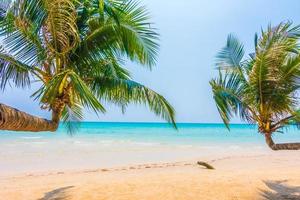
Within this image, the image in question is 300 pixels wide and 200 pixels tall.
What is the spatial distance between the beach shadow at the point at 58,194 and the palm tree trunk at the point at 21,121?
3.75 metres

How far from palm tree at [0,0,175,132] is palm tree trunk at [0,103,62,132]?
0.04 feet

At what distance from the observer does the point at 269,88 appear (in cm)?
502

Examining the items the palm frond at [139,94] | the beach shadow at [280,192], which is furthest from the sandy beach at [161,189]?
the palm frond at [139,94]

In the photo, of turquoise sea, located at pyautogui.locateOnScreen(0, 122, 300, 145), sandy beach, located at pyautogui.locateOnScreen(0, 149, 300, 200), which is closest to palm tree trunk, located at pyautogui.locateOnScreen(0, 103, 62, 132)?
sandy beach, located at pyautogui.locateOnScreen(0, 149, 300, 200)

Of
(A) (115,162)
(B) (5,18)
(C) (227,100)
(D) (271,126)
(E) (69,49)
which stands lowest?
(A) (115,162)

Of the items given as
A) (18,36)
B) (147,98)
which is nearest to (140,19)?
(147,98)

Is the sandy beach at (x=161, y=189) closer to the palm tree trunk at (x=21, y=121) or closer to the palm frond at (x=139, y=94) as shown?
the palm frond at (x=139, y=94)

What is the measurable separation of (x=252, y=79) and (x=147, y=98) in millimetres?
1434

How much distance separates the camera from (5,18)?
171 inches

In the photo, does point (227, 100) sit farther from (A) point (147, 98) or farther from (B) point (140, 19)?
(B) point (140, 19)

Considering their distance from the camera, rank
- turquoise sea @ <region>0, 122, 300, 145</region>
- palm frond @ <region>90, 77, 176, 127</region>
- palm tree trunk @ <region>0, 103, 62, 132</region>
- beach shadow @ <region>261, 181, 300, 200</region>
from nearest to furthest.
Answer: palm tree trunk @ <region>0, 103, 62, 132</region> < palm frond @ <region>90, 77, 176, 127</region> < beach shadow @ <region>261, 181, 300, 200</region> < turquoise sea @ <region>0, 122, 300, 145</region>

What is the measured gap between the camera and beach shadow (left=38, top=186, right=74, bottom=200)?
7840mm

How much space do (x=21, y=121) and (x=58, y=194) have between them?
5.22 metres

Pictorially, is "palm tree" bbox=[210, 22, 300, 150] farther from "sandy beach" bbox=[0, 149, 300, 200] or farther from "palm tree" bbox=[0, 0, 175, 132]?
"sandy beach" bbox=[0, 149, 300, 200]
